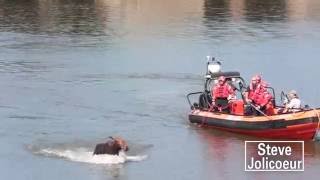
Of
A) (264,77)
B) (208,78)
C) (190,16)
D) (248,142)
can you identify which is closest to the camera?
(248,142)

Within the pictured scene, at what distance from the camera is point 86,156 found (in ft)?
72.8

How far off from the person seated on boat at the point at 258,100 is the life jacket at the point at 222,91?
92 centimetres

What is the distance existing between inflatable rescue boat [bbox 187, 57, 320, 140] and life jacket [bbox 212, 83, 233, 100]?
334 millimetres

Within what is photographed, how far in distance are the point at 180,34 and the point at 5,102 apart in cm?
2397

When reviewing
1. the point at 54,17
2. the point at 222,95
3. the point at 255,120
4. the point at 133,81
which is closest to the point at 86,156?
the point at 255,120

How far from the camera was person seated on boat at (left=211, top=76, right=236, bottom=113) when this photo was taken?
25.4m

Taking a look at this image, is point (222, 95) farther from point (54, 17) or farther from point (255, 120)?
point (54, 17)

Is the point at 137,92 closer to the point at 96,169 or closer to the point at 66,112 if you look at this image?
the point at 66,112

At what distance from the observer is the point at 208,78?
26.4 metres

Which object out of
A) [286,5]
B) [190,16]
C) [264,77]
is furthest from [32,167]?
[286,5]

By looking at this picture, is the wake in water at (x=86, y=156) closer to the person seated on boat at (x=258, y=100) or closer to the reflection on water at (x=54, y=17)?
the person seated on boat at (x=258, y=100)

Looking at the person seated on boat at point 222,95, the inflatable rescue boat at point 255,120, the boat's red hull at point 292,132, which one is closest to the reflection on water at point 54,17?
the inflatable rescue boat at point 255,120

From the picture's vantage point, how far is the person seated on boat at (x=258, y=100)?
24250 mm

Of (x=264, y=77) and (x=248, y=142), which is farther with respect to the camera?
(x=264, y=77)
